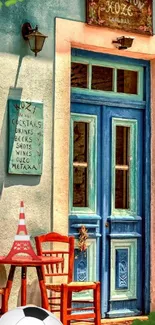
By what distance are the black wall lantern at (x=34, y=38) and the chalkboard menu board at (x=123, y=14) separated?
2.56ft

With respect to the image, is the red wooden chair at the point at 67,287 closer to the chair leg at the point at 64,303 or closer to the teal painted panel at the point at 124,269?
the chair leg at the point at 64,303

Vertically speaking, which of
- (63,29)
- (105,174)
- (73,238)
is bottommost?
(73,238)

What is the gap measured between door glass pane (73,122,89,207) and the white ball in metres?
3.25

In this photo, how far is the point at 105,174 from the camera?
342 inches

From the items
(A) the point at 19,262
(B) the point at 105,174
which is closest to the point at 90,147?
(B) the point at 105,174

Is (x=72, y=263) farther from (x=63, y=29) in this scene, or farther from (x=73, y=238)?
(x=63, y=29)

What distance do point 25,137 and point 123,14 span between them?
6.35 feet

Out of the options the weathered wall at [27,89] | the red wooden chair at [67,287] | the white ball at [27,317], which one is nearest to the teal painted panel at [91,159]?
the weathered wall at [27,89]

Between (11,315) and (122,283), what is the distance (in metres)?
3.89

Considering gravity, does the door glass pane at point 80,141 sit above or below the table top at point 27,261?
above

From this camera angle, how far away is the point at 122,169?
29.2 feet

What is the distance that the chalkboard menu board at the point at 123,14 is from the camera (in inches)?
332

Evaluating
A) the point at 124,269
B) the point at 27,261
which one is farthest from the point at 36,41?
the point at 124,269

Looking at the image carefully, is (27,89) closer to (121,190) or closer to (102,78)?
(102,78)
